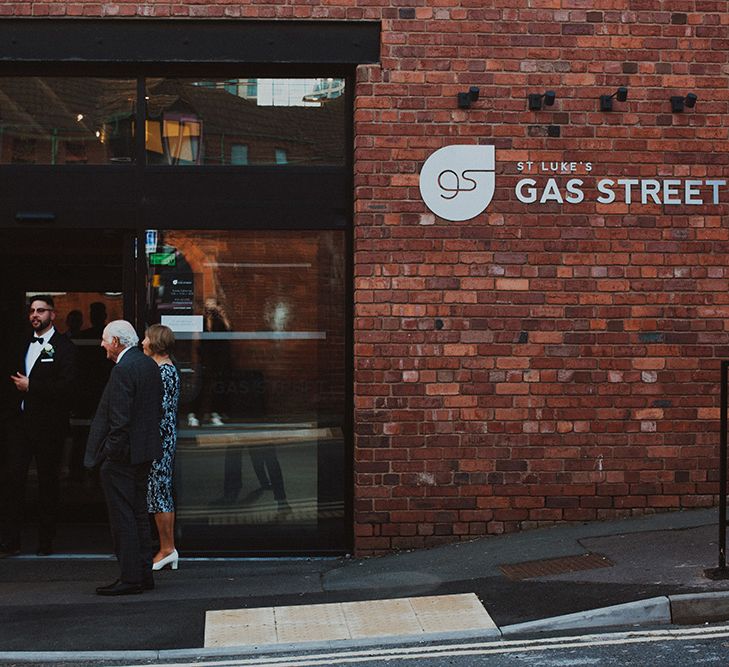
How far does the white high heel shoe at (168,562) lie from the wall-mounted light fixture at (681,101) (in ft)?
17.7

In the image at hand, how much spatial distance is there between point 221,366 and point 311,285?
101 cm

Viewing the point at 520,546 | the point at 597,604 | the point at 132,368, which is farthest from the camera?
the point at 520,546

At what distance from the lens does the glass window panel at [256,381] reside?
29.0ft

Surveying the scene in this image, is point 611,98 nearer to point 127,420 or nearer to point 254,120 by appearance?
point 254,120

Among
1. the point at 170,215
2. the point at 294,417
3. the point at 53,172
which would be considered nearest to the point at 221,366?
the point at 294,417

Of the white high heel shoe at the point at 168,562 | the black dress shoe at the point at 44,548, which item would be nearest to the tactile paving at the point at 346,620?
the white high heel shoe at the point at 168,562

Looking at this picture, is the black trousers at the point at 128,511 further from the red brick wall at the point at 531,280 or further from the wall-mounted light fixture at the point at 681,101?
the wall-mounted light fixture at the point at 681,101

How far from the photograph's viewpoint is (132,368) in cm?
747

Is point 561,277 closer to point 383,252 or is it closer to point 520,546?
point 383,252

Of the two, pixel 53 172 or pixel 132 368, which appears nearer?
pixel 132 368

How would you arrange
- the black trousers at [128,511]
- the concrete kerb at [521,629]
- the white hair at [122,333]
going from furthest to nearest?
the white hair at [122,333] < the black trousers at [128,511] < the concrete kerb at [521,629]

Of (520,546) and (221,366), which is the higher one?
(221,366)

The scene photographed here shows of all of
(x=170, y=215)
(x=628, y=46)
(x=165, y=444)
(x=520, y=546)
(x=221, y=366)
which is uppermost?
(x=628, y=46)

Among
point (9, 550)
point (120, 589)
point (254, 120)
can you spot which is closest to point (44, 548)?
point (9, 550)
